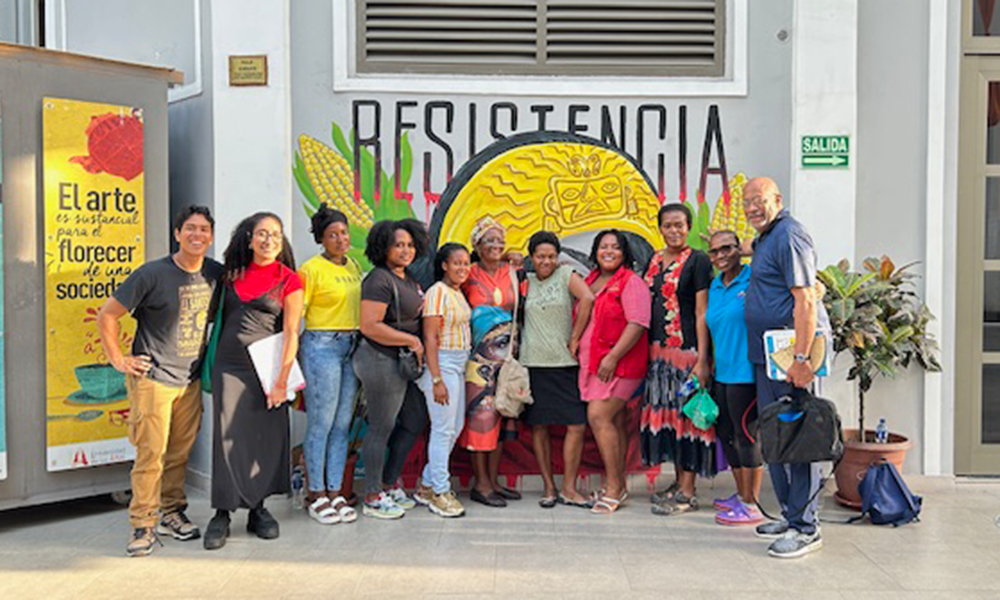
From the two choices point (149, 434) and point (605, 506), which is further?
point (605, 506)

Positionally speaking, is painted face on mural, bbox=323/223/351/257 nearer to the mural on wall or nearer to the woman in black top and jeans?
the woman in black top and jeans

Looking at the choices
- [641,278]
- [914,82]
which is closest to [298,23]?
[641,278]

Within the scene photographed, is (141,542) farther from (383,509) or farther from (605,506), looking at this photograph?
(605,506)

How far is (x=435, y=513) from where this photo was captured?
5453mm

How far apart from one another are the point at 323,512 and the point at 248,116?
2544 millimetres

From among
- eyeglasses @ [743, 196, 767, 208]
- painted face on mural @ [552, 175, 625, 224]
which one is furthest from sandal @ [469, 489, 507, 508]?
eyeglasses @ [743, 196, 767, 208]

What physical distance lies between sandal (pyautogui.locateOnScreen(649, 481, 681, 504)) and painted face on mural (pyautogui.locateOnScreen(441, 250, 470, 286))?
178cm

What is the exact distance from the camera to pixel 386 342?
523 cm

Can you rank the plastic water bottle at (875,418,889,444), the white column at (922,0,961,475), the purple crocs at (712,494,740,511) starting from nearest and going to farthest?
the purple crocs at (712,494,740,511), the plastic water bottle at (875,418,889,444), the white column at (922,0,961,475)

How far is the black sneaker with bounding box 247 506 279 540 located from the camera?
502 centimetres

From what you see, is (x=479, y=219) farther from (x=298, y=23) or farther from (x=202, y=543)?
(x=202, y=543)

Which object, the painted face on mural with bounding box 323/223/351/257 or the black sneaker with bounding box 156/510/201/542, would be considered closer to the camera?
the black sneaker with bounding box 156/510/201/542

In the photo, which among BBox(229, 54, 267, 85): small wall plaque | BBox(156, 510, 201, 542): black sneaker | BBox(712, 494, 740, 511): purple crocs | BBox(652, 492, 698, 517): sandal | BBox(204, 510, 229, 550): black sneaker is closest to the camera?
BBox(204, 510, 229, 550): black sneaker

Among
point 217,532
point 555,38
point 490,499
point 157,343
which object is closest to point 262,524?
point 217,532
